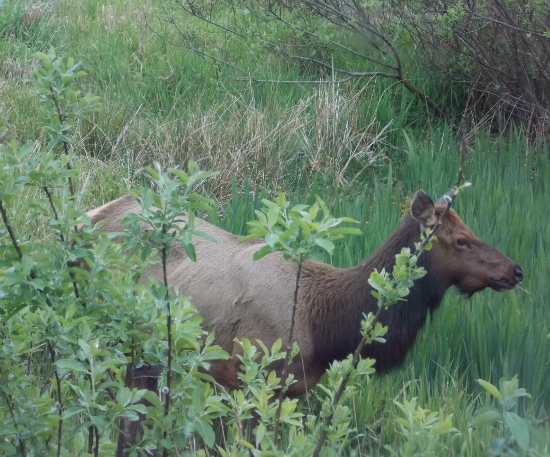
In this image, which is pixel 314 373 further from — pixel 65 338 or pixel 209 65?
pixel 209 65

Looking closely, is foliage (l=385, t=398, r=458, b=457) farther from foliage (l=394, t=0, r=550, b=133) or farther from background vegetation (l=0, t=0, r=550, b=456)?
foliage (l=394, t=0, r=550, b=133)

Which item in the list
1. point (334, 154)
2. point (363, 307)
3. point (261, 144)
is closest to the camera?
point (363, 307)

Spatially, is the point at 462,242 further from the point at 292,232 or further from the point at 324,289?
the point at 292,232

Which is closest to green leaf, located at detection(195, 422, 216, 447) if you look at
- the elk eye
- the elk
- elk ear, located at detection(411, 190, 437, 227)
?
the elk

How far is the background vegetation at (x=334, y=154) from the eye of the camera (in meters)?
4.07

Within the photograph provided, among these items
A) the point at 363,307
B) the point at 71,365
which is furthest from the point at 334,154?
the point at 71,365

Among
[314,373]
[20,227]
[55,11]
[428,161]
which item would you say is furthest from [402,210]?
[55,11]

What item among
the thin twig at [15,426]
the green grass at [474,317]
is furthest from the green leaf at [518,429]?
the thin twig at [15,426]

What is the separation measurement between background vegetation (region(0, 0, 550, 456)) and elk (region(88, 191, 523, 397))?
0.23 meters

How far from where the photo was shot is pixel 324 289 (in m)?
4.20

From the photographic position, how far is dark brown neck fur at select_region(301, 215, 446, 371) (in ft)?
13.4

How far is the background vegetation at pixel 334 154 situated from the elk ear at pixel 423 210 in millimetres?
659

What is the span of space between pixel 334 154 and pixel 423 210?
3.65 meters

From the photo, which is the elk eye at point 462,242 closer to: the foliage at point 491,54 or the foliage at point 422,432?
the foliage at point 422,432
